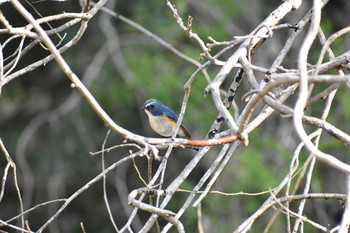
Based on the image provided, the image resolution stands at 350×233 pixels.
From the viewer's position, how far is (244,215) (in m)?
8.05

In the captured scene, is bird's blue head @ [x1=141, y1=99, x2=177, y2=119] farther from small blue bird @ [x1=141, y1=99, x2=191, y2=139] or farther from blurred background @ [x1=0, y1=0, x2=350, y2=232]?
blurred background @ [x1=0, y1=0, x2=350, y2=232]

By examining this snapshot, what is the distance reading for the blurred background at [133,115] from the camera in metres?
7.91

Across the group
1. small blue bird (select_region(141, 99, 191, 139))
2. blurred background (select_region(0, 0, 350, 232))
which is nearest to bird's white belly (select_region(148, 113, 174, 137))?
small blue bird (select_region(141, 99, 191, 139))

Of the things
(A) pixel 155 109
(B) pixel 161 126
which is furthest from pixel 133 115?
(B) pixel 161 126

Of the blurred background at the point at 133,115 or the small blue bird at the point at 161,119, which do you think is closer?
the small blue bird at the point at 161,119

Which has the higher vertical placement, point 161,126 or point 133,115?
point 133,115

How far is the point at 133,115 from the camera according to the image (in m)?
9.23

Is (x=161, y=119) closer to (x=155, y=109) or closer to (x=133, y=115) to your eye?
(x=155, y=109)

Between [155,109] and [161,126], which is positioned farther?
[155,109]

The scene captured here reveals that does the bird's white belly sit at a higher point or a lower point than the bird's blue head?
lower

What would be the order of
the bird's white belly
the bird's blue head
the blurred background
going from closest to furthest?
the bird's white belly, the bird's blue head, the blurred background

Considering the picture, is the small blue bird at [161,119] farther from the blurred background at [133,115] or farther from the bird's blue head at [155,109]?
the blurred background at [133,115]

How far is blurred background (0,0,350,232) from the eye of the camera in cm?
791

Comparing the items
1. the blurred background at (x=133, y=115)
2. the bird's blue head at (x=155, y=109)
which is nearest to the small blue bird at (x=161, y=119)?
the bird's blue head at (x=155, y=109)
